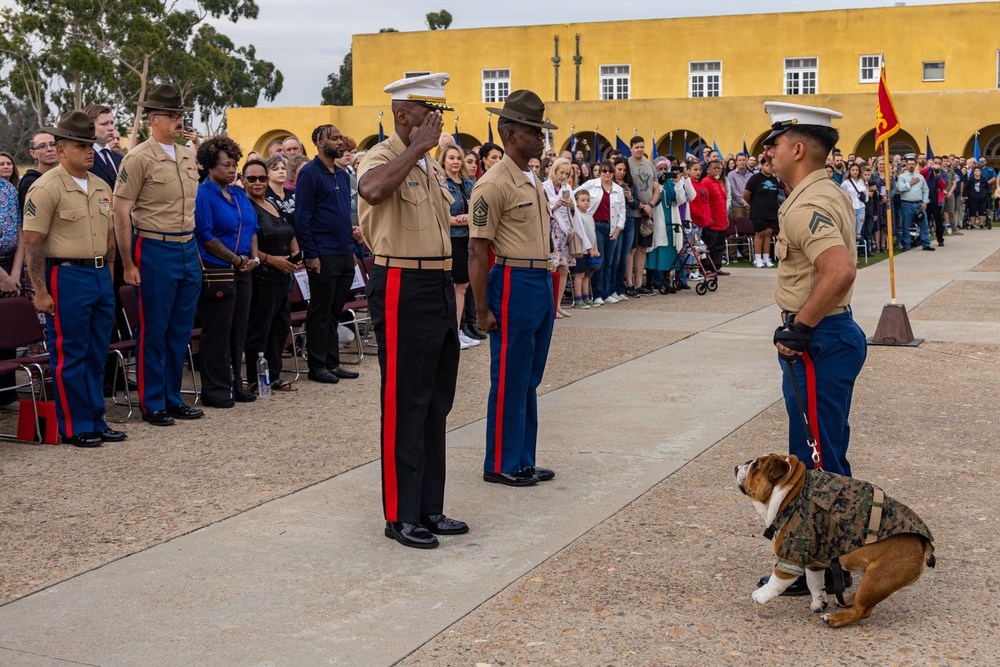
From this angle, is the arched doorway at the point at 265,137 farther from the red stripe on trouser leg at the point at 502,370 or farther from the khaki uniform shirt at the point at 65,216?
the red stripe on trouser leg at the point at 502,370

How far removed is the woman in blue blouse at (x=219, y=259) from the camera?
8945mm

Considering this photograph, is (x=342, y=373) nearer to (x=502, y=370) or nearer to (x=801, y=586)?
(x=502, y=370)

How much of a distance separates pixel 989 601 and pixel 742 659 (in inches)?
49.2

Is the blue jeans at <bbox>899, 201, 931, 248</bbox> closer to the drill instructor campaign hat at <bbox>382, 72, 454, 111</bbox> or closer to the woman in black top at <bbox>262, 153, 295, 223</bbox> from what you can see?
the woman in black top at <bbox>262, 153, 295, 223</bbox>

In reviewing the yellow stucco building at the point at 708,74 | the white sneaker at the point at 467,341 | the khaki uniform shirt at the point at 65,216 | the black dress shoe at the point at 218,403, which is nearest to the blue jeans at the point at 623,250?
the white sneaker at the point at 467,341

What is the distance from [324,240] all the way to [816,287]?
6.00 meters

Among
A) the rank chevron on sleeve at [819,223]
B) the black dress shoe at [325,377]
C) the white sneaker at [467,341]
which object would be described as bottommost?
the black dress shoe at [325,377]

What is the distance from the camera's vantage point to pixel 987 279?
18531 mm

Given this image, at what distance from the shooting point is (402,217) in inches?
219

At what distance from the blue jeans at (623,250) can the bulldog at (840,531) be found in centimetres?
1140

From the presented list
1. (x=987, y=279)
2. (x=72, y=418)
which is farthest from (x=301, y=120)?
(x=72, y=418)

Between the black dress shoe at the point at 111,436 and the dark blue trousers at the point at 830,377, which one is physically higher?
the dark blue trousers at the point at 830,377

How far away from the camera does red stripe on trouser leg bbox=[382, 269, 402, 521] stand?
557 centimetres

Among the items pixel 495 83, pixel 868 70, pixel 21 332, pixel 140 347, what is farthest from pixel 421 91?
pixel 495 83
